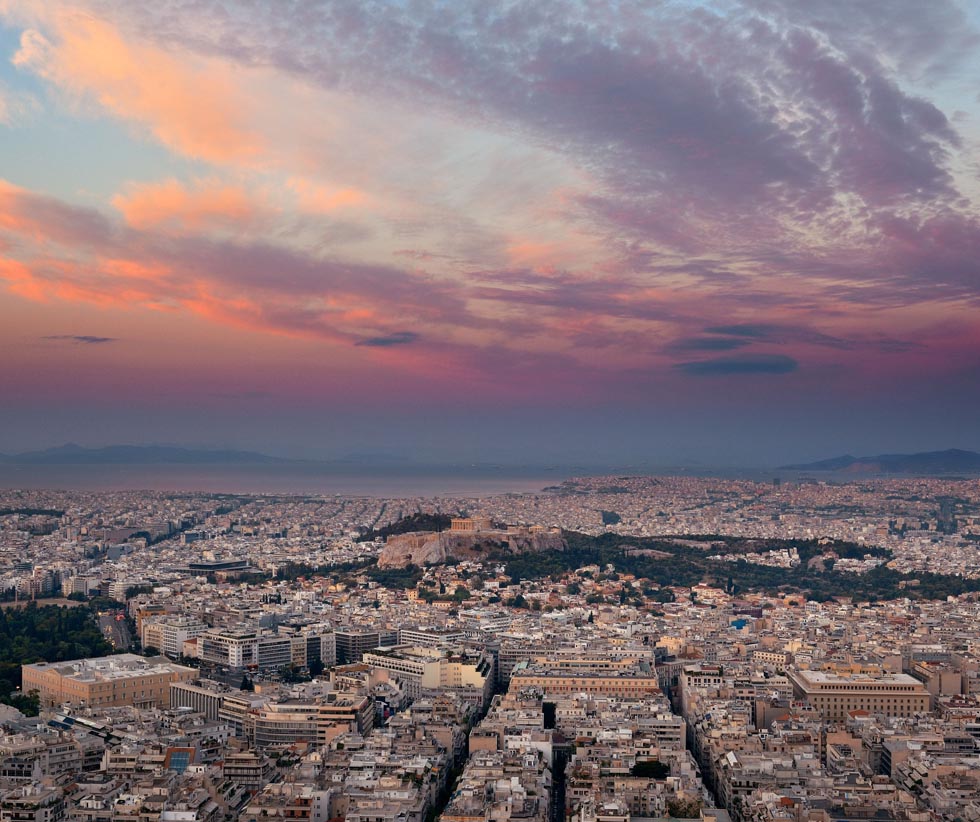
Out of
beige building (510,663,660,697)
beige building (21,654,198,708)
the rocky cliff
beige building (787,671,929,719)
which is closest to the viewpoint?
beige building (787,671,929,719)

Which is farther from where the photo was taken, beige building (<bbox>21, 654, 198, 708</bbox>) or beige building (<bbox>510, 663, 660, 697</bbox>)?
beige building (<bbox>510, 663, 660, 697</bbox>)

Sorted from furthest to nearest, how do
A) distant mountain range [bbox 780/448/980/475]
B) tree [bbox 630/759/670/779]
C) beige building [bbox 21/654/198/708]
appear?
distant mountain range [bbox 780/448/980/475] → beige building [bbox 21/654/198/708] → tree [bbox 630/759/670/779]

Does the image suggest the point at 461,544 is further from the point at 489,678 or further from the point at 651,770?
the point at 651,770

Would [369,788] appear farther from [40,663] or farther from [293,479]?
[293,479]

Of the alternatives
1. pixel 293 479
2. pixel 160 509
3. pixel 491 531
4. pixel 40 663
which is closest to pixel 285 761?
pixel 40 663

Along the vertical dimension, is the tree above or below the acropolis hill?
below

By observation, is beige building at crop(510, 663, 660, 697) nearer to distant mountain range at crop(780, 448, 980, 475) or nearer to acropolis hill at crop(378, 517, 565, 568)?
acropolis hill at crop(378, 517, 565, 568)

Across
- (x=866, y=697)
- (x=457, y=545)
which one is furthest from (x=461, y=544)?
(x=866, y=697)

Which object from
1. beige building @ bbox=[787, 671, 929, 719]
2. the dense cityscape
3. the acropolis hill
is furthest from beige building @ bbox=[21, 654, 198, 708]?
the acropolis hill
